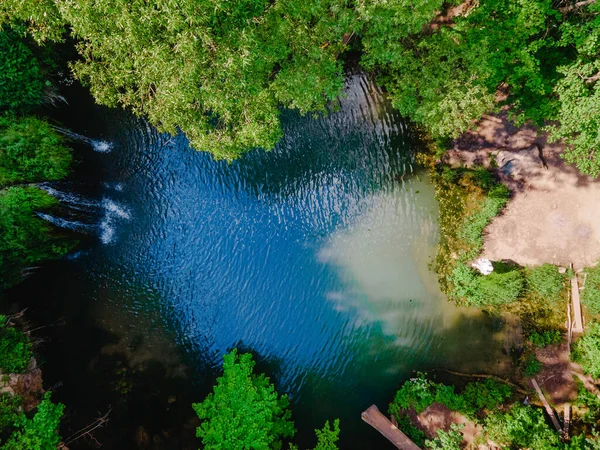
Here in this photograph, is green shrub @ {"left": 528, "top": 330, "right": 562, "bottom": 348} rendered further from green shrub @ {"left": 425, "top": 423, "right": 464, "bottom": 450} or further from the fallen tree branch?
the fallen tree branch

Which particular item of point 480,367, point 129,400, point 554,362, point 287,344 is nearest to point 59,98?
point 129,400

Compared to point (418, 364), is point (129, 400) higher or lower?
lower

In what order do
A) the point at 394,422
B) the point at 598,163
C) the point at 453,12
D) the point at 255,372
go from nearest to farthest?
the point at 598,163
the point at 453,12
the point at 394,422
the point at 255,372

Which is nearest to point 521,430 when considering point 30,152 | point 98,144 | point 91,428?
point 91,428

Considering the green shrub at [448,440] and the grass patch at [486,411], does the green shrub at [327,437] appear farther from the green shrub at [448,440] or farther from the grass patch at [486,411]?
the green shrub at [448,440]

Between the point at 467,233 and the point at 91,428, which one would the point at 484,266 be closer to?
the point at 467,233

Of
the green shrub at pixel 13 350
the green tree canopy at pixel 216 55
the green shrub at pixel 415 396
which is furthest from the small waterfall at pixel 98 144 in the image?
the green shrub at pixel 415 396

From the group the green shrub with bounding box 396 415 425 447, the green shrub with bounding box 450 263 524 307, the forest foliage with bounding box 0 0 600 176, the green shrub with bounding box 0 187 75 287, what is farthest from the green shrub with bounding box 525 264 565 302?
the green shrub with bounding box 0 187 75 287

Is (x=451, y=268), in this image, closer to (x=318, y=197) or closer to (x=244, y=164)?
(x=318, y=197)
